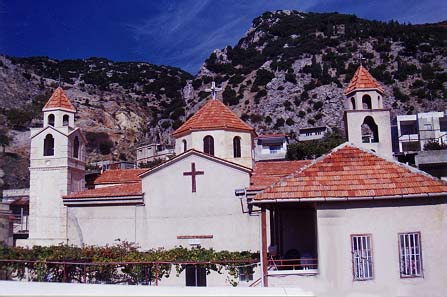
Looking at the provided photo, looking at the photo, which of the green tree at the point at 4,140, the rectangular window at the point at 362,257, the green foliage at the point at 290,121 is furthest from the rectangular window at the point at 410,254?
the green foliage at the point at 290,121

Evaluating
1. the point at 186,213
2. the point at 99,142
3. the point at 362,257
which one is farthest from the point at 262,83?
the point at 362,257

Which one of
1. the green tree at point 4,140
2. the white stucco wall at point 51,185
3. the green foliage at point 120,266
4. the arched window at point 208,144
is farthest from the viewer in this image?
the green tree at point 4,140

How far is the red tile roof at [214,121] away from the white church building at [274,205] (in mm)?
69

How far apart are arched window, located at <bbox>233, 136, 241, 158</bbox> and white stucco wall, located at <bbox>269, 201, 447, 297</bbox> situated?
11.0 meters

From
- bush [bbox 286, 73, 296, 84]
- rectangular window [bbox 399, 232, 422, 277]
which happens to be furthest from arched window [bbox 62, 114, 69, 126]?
bush [bbox 286, 73, 296, 84]

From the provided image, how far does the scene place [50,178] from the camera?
25266 millimetres

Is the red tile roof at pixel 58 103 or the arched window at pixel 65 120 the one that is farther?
the arched window at pixel 65 120

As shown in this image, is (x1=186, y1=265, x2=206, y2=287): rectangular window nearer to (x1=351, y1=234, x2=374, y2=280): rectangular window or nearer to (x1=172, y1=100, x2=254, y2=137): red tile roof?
(x1=351, y1=234, x2=374, y2=280): rectangular window

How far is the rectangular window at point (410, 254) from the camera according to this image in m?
12.2

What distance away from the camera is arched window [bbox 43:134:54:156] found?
26219 millimetres

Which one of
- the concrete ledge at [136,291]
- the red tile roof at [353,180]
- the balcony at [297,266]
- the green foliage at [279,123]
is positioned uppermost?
the green foliage at [279,123]

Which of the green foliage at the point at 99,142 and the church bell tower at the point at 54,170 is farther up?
the green foliage at the point at 99,142

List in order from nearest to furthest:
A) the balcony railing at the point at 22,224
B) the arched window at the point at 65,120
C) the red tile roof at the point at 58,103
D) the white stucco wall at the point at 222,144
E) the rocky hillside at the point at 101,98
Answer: the white stucco wall at the point at 222,144
the red tile roof at the point at 58,103
the arched window at the point at 65,120
the balcony railing at the point at 22,224
the rocky hillside at the point at 101,98

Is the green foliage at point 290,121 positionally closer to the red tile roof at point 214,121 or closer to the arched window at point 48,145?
the red tile roof at point 214,121
